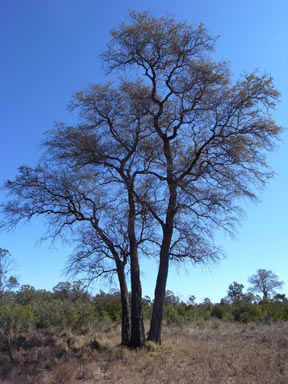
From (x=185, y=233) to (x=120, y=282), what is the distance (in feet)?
11.3

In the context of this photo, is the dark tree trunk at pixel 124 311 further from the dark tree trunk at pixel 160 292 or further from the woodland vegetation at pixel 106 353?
the dark tree trunk at pixel 160 292

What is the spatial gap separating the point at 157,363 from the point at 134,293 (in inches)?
130

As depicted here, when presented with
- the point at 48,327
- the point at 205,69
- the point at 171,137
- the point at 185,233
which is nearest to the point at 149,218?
the point at 185,233

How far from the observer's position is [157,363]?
1031 cm

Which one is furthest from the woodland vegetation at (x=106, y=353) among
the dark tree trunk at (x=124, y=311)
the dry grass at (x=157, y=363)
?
the dark tree trunk at (x=124, y=311)

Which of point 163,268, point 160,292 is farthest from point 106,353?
point 163,268

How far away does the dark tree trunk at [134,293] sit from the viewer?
12664 millimetres

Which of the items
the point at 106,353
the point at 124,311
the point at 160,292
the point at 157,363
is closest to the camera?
the point at 157,363

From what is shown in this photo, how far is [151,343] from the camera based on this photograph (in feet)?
40.6

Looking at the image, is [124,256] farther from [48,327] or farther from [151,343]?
[48,327]

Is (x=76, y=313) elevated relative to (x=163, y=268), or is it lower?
lower

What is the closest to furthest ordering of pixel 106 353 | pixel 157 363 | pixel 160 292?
1. pixel 157 363
2. pixel 106 353
3. pixel 160 292

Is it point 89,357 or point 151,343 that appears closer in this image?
point 89,357

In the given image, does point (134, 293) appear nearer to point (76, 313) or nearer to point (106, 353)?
point (106, 353)
